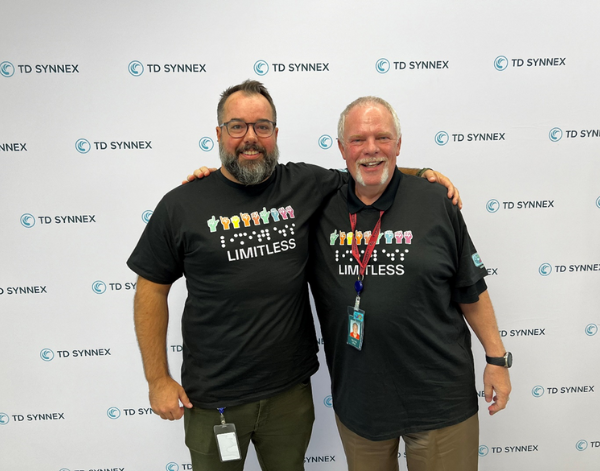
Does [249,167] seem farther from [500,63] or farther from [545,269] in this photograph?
[545,269]

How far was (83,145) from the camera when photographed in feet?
6.81

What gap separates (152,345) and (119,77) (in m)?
1.49

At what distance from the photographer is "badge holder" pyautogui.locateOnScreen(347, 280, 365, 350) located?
1.37 meters

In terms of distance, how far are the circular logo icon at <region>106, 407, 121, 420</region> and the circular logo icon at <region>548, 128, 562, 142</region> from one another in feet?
10.4

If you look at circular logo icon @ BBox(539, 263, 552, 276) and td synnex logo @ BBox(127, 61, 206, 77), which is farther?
circular logo icon @ BBox(539, 263, 552, 276)

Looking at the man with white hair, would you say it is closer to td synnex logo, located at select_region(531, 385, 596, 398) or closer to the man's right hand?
the man's right hand

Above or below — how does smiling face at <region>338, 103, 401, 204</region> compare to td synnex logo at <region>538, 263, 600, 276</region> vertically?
above

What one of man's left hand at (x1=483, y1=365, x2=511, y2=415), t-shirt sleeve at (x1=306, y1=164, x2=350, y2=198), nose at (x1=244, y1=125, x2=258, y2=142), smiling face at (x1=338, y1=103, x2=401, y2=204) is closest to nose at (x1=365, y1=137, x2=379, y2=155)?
smiling face at (x1=338, y1=103, x2=401, y2=204)

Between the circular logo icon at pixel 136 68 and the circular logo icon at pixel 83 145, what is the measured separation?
477 millimetres

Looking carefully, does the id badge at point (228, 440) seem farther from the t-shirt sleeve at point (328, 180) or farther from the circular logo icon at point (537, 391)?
the circular logo icon at point (537, 391)

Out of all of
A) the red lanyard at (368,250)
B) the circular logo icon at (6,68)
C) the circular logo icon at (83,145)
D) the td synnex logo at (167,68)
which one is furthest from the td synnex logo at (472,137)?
the circular logo icon at (6,68)

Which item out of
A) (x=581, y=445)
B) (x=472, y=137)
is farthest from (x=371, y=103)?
(x=581, y=445)

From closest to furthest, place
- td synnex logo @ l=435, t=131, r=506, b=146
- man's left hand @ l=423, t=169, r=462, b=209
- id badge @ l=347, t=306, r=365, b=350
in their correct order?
id badge @ l=347, t=306, r=365, b=350
man's left hand @ l=423, t=169, r=462, b=209
td synnex logo @ l=435, t=131, r=506, b=146

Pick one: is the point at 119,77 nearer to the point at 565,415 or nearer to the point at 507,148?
the point at 507,148
